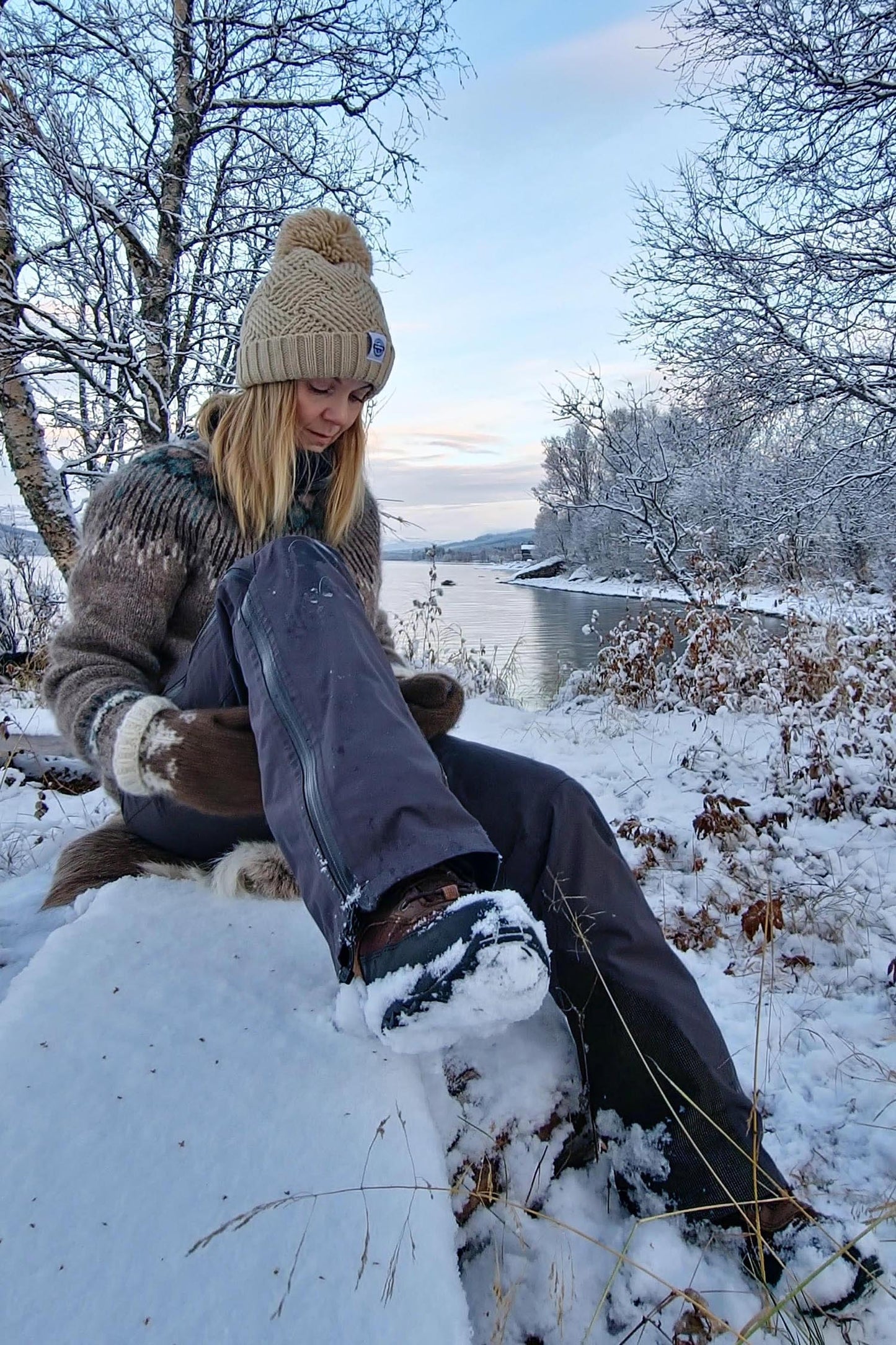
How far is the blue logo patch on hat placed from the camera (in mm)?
1798

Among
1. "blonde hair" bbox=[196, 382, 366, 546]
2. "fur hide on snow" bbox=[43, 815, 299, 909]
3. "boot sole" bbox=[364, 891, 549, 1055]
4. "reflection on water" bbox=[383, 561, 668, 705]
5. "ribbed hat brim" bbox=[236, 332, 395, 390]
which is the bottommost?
"reflection on water" bbox=[383, 561, 668, 705]

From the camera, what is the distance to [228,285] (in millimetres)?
5418

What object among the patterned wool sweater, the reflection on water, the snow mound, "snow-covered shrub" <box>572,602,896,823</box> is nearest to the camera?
the snow mound

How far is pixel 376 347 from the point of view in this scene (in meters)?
1.82

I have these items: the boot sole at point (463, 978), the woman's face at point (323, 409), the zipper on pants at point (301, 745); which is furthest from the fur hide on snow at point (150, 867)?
the woman's face at point (323, 409)

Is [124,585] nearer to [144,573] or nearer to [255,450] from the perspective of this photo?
[144,573]

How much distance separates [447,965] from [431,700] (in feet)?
1.90

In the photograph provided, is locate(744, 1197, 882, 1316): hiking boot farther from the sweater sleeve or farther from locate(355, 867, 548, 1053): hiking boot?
the sweater sleeve

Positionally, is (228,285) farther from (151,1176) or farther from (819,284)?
(151,1176)

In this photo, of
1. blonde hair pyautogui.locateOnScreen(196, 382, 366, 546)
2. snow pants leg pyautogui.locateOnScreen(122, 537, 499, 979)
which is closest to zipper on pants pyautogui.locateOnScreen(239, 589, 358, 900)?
snow pants leg pyautogui.locateOnScreen(122, 537, 499, 979)

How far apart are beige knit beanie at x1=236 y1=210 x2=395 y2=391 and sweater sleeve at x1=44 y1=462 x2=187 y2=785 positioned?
417 millimetres

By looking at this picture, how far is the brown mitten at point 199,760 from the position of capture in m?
1.17

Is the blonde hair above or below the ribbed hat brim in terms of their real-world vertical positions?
below

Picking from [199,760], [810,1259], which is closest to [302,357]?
[199,760]
